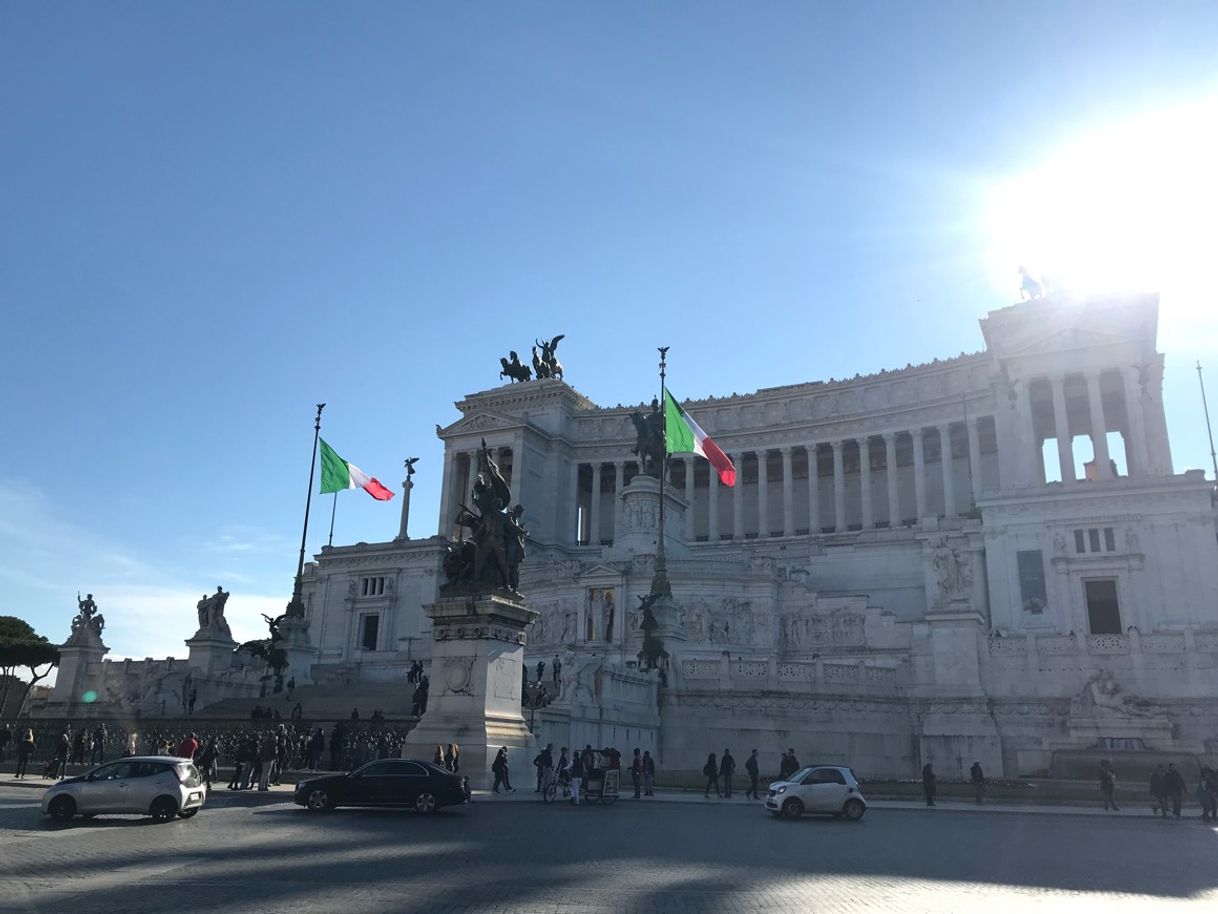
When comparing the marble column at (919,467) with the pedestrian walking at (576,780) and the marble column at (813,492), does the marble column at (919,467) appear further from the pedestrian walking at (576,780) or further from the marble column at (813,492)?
the pedestrian walking at (576,780)

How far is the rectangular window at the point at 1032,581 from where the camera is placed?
5050cm

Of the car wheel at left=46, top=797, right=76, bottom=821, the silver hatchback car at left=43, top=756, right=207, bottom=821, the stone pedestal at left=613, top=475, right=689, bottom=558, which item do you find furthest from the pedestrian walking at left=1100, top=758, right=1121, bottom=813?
the stone pedestal at left=613, top=475, right=689, bottom=558

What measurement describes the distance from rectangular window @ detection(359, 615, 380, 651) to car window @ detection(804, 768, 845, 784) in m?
52.2

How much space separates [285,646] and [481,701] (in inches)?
1136

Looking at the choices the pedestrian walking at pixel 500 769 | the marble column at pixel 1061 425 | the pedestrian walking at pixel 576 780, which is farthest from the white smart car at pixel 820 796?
the marble column at pixel 1061 425

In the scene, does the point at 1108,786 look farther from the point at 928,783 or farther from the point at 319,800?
the point at 319,800

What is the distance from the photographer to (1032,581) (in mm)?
51000

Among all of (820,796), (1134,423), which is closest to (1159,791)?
(820,796)

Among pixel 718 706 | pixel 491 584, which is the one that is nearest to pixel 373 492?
pixel 718 706

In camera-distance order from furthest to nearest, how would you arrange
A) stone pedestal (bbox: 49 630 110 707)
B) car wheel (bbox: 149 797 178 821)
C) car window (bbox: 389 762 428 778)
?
stone pedestal (bbox: 49 630 110 707), car window (bbox: 389 762 428 778), car wheel (bbox: 149 797 178 821)

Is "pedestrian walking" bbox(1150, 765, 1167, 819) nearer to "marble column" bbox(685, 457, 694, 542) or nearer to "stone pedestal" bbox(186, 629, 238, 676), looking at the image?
"stone pedestal" bbox(186, 629, 238, 676)

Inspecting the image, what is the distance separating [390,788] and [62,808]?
5711 mm

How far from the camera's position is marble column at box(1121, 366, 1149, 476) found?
2361 inches

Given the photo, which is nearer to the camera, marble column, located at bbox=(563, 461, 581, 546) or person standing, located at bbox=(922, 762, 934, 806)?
person standing, located at bbox=(922, 762, 934, 806)
